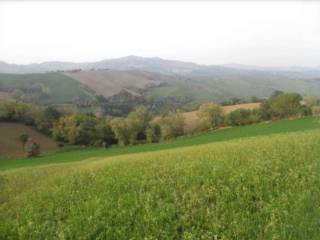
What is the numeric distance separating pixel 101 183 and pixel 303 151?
9.90 metres

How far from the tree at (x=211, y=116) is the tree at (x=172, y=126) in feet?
15.7

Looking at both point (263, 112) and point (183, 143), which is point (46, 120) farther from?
point (263, 112)

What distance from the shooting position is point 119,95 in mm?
172125

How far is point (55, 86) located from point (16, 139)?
109352 millimetres

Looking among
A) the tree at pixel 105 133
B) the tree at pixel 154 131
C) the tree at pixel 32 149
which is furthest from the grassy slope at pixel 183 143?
the tree at pixel 105 133

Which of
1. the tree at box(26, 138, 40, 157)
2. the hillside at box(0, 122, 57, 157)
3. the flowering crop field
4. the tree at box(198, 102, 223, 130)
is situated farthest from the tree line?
the flowering crop field

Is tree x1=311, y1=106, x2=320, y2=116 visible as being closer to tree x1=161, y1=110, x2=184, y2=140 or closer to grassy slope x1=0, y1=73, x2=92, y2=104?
tree x1=161, y1=110, x2=184, y2=140

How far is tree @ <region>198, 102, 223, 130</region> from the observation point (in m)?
90.1

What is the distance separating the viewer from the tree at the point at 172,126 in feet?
292

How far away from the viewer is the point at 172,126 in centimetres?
8969

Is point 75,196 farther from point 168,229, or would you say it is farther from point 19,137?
point 19,137

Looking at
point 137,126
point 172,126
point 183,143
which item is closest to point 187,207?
point 183,143

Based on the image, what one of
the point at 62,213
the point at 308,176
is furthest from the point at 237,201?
the point at 62,213

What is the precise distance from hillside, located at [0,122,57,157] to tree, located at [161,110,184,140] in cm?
2413
